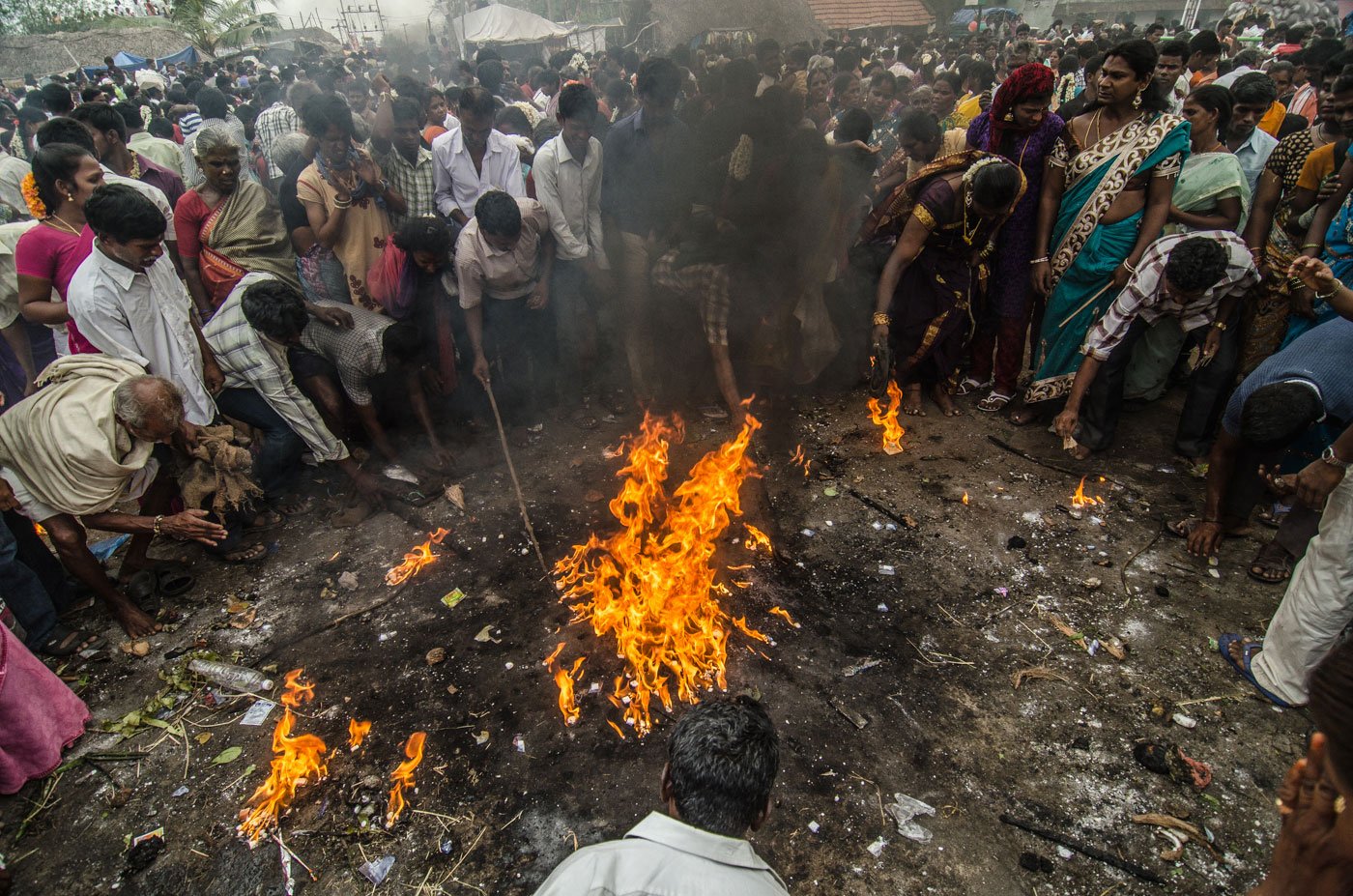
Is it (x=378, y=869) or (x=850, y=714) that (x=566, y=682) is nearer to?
(x=378, y=869)

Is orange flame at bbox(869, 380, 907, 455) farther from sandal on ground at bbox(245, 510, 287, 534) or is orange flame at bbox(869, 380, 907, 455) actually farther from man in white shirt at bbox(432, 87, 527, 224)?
sandal on ground at bbox(245, 510, 287, 534)

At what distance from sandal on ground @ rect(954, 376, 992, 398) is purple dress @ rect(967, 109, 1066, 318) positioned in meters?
0.70

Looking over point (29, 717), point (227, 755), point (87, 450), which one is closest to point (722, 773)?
point (227, 755)

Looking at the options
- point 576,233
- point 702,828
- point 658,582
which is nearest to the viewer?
point 702,828

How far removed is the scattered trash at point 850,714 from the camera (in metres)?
3.56

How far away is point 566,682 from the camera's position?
379cm

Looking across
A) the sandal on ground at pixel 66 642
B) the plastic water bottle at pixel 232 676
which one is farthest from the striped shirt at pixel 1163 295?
the sandal on ground at pixel 66 642

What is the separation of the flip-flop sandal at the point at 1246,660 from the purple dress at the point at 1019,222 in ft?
10.7

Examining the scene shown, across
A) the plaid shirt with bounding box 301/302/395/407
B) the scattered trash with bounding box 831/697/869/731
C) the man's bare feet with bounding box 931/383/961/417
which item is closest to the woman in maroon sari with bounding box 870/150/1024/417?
the man's bare feet with bounding box 931/383/961/417

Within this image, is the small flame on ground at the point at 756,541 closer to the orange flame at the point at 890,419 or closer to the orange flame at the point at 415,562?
the orange flame at the point at 890,419

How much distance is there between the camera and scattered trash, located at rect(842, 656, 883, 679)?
3848 mm

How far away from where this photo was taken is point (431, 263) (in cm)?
536

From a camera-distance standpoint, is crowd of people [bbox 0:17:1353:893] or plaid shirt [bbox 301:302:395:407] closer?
crowd of people [bbox 0:17:1353:893]

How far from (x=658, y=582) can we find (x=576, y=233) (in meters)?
3.52
